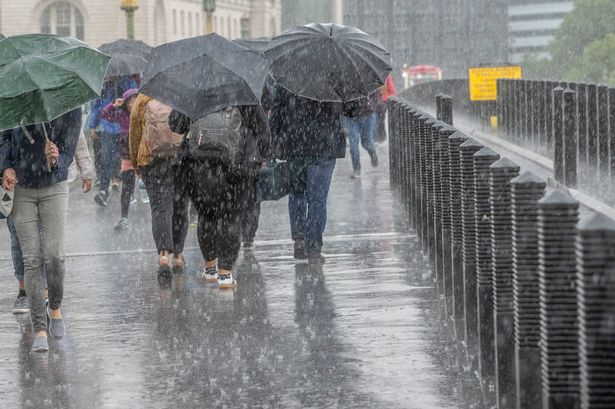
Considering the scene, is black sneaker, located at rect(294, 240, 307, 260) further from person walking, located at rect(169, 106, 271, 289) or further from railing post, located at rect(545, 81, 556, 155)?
railing post, located at rect(545, 81, 556, 155)

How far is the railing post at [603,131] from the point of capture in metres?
17.5

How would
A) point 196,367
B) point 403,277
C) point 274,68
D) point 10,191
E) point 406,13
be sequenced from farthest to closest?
point 406,13 → point 274,68 → point 403,277 → point 10,191 → point 196,367

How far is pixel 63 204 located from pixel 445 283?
251 centimetres

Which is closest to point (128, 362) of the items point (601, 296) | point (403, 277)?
point (403, 277)

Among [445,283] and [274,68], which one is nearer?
[445,283]

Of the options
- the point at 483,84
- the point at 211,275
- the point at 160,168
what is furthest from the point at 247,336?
the point at 483,84

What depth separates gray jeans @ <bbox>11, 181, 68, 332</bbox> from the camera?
8633 mm

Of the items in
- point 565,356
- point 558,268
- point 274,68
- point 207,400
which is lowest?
point 207,400

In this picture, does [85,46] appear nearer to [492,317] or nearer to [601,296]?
[492,317]

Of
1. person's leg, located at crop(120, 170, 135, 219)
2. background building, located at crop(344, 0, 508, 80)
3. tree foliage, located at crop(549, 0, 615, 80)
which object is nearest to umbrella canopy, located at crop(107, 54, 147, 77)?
person's leg, located at crop(120, 170, 135, 219)

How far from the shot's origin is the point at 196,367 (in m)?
7.87

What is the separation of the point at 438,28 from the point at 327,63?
149 meters

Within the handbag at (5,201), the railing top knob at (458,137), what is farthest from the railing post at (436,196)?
the handbag at (5,201)

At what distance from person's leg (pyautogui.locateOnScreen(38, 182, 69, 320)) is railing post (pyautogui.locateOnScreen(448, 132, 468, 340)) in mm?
2262
